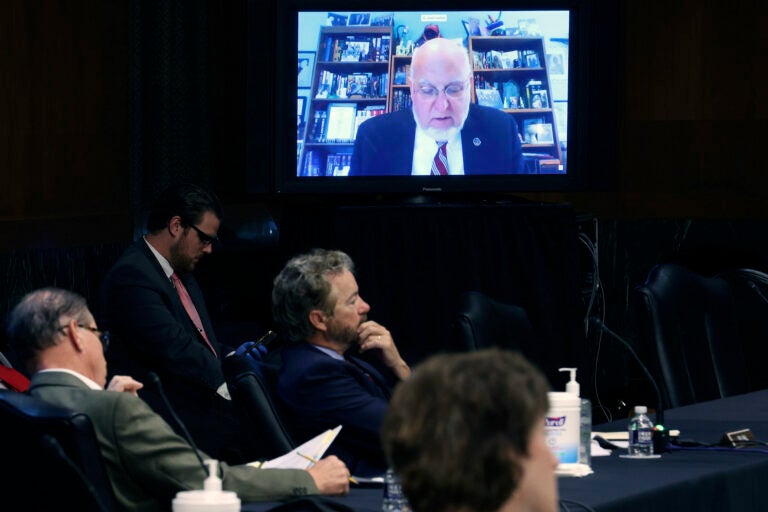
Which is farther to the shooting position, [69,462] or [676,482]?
[676,482]

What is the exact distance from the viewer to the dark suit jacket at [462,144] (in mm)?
6527

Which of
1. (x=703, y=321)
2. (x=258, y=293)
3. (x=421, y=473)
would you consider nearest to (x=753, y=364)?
(x=703, y=321)

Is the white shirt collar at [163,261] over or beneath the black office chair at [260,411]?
over

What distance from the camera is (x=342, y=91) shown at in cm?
652

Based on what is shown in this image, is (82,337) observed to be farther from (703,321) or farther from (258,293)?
(258,293)

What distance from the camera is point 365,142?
6531mm

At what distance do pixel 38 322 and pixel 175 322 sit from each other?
1.91 m

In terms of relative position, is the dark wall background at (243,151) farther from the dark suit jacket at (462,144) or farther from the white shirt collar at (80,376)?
the white shirt collar at (80,376)

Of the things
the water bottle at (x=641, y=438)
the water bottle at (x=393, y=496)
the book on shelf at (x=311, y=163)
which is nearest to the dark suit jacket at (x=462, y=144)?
the book on shelf at (x=311, y=163)

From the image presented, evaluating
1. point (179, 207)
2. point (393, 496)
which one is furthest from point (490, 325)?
point (179, 207)

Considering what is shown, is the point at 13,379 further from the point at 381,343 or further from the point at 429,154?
the point at 429,154

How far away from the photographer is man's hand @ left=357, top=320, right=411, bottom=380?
4081 mm

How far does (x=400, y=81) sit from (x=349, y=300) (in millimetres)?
2911

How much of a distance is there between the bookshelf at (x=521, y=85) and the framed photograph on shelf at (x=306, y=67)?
687 mm
